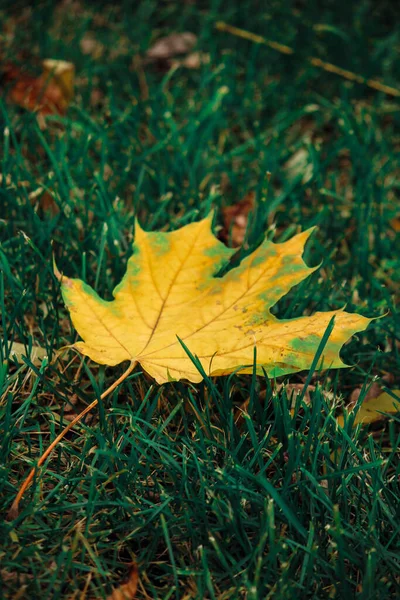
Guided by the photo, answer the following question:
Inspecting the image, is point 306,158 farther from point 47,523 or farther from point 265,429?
point 47,523

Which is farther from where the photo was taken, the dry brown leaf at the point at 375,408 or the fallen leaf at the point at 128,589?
the dry brown leaf at the point at 375,408

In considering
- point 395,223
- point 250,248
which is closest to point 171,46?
point 395,223

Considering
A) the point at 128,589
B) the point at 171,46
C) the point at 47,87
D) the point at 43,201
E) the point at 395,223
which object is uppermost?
the point at 171,46

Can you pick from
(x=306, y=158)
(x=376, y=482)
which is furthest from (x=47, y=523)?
(x=306, y=158)

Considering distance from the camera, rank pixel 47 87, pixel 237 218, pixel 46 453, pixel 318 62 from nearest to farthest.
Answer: pixel 46 453
pixel 237 218
pixel 47 87
pixel 318 62

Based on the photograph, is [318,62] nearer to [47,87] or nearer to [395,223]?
[395,223]

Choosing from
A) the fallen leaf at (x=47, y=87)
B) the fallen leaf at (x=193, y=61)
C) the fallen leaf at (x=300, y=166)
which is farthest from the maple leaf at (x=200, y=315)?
the fallen leaf at (x=193, y=61)

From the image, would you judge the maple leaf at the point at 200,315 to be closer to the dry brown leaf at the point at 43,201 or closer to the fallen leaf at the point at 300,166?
the dry brown leaf at the point at 43,201
